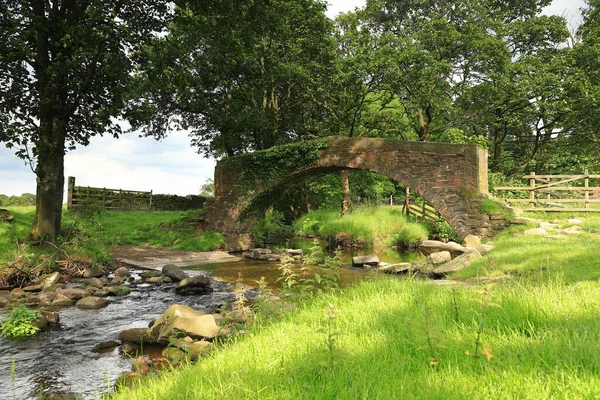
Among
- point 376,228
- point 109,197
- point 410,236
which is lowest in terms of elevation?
point 410,236

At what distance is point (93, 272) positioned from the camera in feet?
33.9

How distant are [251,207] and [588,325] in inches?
612

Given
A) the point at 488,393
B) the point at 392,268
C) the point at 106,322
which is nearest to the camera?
the point at 488,393

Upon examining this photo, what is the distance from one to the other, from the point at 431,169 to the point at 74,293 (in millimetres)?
10948

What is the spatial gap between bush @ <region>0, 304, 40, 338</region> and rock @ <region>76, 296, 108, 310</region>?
4.77ft

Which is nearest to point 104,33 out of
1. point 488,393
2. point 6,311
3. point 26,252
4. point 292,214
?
point 26,252

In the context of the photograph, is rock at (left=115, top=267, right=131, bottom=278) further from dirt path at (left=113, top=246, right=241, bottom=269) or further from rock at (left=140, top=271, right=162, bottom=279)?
dirt path at (left=113, top=246, right=241, bottom=269)

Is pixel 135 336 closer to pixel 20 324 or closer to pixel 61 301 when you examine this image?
pixel 20 324

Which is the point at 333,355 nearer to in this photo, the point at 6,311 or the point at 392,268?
the point at 6,311

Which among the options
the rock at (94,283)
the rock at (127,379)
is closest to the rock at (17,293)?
the rock at (94,283)

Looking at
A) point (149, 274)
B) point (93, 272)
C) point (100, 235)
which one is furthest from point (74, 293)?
point (100, 235)

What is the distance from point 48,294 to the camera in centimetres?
784

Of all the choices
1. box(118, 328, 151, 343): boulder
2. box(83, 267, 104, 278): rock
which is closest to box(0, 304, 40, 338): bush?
box(118, 328, 151, 343): boulder

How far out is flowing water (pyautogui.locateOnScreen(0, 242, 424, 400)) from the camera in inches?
160
